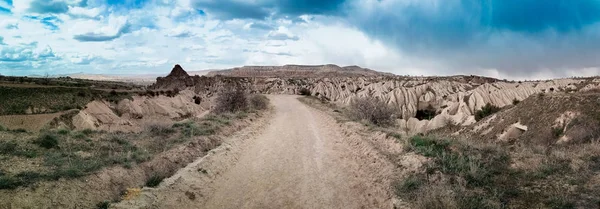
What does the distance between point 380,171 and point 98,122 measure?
34296mm

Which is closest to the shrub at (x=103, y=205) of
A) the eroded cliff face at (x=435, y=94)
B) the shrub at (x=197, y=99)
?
the eroded cliff face at (x=435, y=94)

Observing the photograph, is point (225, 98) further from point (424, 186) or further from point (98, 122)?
point (424, 186)

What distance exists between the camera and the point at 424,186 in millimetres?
7711

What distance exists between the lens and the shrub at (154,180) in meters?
8.44

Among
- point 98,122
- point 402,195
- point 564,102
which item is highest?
point 564,102

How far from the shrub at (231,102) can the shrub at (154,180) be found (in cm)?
1991

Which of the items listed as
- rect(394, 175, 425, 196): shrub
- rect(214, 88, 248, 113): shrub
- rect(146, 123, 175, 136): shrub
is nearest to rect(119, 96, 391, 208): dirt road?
rect(394, 175, 425, 196): shrub

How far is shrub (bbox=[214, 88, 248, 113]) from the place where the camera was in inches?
1152

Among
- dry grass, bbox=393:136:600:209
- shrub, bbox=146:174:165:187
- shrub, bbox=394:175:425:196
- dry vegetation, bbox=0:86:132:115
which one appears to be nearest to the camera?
dry grass, bbox=393:136:600:209

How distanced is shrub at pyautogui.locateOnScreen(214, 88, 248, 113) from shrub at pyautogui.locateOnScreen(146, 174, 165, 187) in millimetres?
19911

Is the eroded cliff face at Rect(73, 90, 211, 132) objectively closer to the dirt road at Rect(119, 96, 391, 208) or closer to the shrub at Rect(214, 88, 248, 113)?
the shrub at Rect(214, 88, 248, 113)

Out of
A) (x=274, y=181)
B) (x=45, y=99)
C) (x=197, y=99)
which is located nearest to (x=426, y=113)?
A: (x=197, y=99)

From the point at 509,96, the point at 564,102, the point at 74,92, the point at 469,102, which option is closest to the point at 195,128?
the point at 564,102

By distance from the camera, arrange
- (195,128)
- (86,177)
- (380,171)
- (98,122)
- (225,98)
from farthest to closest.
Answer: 1. (98,122)
2. (225,98)
3. (195,128)
4. (380,171)
5. (86,177)
